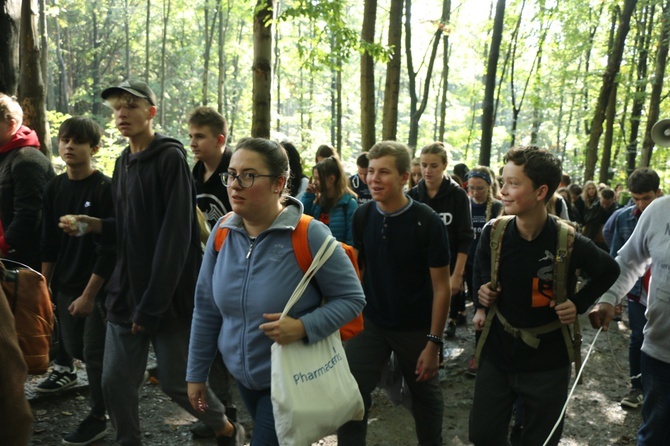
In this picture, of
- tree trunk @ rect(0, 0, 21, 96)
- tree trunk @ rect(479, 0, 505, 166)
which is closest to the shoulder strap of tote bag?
tree trunk @ rect(0, 0, 21, 96)

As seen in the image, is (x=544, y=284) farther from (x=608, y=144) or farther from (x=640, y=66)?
(x=640, y=66)

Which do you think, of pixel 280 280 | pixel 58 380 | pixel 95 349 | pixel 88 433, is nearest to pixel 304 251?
pixel 280 280

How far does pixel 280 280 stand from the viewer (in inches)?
105

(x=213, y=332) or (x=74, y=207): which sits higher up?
(x=74, y=207)

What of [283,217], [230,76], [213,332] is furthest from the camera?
[230,76]

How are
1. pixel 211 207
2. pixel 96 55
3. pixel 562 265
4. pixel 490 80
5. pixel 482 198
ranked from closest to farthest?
pixel 562 265 → pixel 211 207 → pixel 482 198 → pixel 490 80 → pixel 96 55

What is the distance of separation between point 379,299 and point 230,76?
44.5 m

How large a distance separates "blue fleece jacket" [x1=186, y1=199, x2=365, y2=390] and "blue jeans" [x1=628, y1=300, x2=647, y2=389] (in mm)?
4156

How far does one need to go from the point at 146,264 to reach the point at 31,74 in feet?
12.9

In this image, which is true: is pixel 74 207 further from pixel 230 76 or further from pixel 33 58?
pixel 230 76

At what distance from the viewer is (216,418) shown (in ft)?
12.5

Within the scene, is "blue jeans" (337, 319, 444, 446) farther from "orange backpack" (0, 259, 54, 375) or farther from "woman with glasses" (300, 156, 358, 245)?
"orange backpack" (0, 259, 54, 375)

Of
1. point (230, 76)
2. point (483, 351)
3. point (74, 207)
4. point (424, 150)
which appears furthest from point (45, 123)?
point (230, 76)

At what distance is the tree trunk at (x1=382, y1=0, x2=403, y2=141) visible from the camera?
41.9 feet
